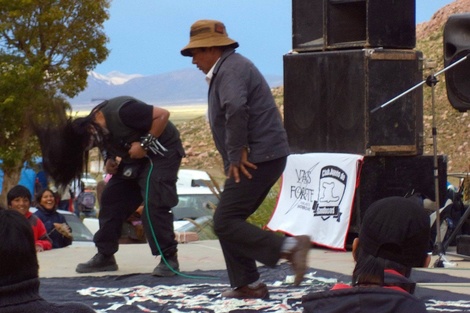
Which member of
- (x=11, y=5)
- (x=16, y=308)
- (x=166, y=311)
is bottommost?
(x=166, y=311)

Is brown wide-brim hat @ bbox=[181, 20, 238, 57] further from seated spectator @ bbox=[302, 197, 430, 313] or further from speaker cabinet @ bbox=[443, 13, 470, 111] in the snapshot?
seated spectator @ bbox=[302, 197, 430, 313]

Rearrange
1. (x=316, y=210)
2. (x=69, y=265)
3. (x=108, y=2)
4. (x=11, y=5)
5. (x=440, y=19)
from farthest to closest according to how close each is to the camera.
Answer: (x=440, y=19) < (x=108, y=2) < (x=11, y=5) < (x=316, y=210) < (x=69, y=265)

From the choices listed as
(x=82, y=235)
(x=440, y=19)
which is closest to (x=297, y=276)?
(x=82, y=235)

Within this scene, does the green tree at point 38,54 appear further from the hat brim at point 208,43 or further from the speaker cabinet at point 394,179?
the hat brim at point 208,43

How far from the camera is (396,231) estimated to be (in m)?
3.24

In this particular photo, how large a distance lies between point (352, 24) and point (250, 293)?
462cm

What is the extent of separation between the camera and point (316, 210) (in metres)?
9.86

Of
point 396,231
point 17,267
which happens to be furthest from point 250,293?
point 17,267

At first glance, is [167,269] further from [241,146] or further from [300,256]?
[300,256]

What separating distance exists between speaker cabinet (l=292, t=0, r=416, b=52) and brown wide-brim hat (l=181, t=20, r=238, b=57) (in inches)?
145

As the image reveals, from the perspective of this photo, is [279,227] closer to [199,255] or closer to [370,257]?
[199,255]

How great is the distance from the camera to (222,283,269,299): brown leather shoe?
253 inches

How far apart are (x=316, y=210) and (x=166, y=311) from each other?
3859mm

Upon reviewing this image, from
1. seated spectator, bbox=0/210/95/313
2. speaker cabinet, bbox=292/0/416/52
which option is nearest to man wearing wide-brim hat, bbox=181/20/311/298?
seated spectator, bbox=0/210/95/313
